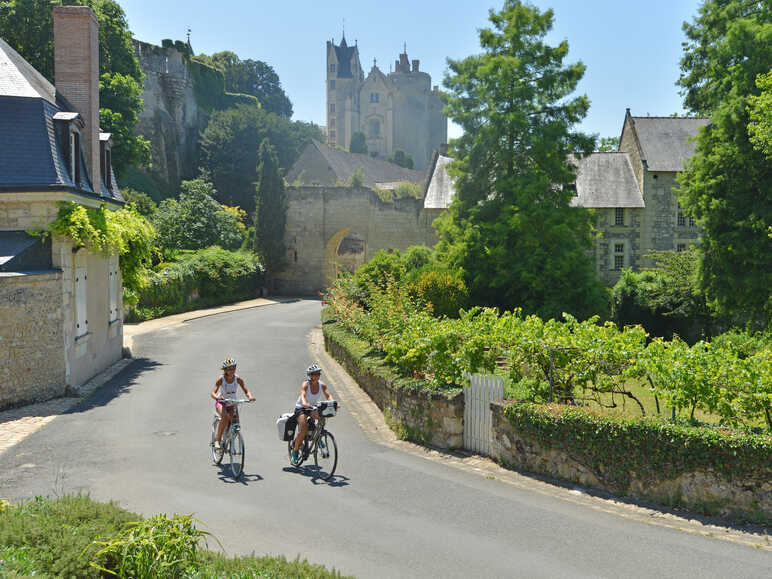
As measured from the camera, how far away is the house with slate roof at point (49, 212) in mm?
12828

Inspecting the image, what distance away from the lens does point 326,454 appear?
370 inches

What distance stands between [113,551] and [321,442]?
4.91 meters

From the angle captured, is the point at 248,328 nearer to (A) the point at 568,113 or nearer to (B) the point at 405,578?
(A) the point at 568,113

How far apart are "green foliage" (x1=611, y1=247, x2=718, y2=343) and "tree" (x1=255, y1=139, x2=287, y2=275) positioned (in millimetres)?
19306

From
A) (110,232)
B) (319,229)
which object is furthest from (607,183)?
(110,232)

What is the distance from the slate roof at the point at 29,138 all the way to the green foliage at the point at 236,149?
36.5m

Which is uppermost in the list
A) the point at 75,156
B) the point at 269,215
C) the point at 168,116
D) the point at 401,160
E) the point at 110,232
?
the point at 401,160

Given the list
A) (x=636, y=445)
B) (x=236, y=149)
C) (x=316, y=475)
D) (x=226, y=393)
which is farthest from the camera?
(x=236, y=149)

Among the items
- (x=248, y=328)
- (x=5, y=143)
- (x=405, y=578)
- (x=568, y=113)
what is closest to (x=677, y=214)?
(x=568, y=113)

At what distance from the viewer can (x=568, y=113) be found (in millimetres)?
23266

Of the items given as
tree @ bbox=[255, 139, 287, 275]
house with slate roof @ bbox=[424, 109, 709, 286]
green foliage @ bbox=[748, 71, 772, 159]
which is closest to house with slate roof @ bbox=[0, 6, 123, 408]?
green foliage @ bbox=[748, 71, 772, 159]

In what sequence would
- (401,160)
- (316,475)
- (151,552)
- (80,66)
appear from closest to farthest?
(151,552) → (316,475) → (80,66) → (401,160)

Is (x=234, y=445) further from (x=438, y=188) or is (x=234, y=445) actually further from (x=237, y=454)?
(x=438, y=188)

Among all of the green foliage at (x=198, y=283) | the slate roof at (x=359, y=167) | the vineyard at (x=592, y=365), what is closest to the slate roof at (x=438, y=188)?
the slate roof at (x=359, y=167)
